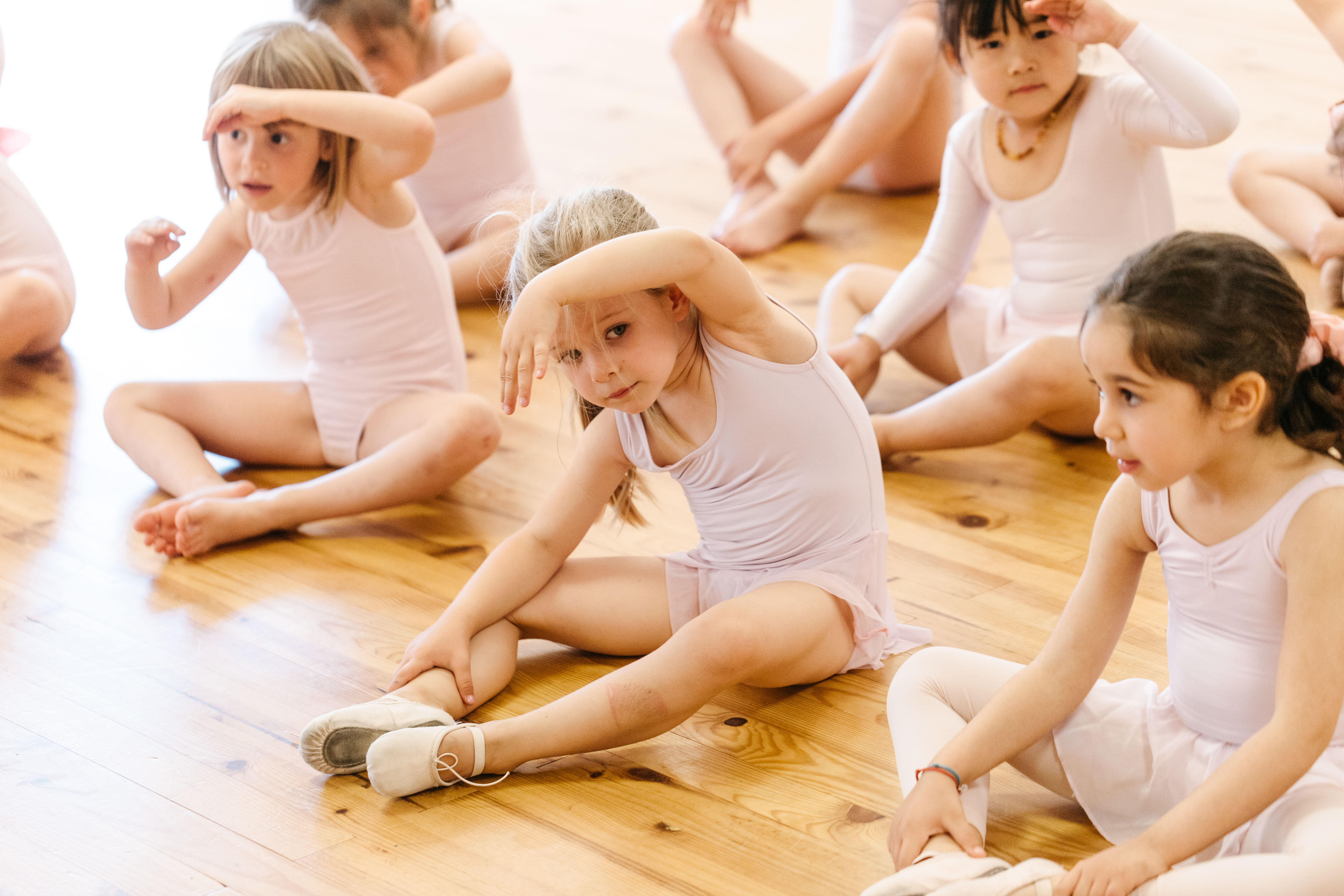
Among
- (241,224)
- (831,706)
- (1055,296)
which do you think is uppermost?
(241,224)

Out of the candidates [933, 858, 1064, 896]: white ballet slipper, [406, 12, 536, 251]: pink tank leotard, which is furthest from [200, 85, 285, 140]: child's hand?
[933, 858, 1064, 896]: white ballet slipper

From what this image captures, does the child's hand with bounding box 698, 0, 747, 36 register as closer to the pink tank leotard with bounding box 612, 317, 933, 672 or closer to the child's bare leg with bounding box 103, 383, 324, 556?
the child's bare leg with bounding box 103, 383, 324, 556

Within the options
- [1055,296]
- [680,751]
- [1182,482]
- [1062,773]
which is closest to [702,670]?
[680,751]

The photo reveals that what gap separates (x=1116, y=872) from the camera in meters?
0.87

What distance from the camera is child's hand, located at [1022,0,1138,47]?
145 cm

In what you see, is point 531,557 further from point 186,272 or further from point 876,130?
point 876,130

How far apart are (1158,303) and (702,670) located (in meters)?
0.46

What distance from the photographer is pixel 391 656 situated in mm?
1310

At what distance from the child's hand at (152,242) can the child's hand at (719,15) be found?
112cm

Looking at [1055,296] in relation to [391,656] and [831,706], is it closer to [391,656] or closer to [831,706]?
[831,706]

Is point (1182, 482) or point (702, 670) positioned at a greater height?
point (1182, 482)

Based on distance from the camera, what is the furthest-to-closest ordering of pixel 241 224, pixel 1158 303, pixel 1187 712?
pixel 241 224 → pixel 1187 712 → pixel 1158 303

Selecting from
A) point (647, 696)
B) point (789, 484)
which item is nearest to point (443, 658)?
point (647, 696)

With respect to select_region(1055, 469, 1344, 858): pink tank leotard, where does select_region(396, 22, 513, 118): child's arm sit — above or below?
above
